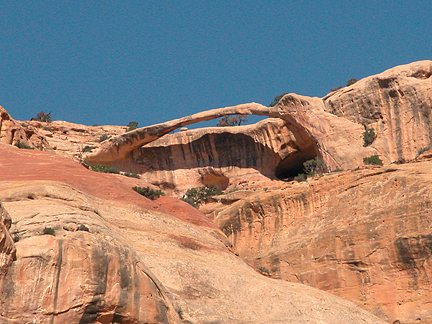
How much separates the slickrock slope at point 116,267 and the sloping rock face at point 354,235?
567 cm

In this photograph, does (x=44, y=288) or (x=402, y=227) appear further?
(x=402, y=227)

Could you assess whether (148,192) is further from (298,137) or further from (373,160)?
(298,137)

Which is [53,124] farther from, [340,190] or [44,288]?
[44,288]

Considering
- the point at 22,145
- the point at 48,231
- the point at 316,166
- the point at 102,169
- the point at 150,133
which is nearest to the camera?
the point at 48,231

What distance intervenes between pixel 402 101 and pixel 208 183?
1700 centimetres

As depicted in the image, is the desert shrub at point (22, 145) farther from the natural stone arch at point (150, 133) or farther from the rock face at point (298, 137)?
the natural stone arch at point (150, 133)

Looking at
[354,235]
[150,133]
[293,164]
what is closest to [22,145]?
[354,235]

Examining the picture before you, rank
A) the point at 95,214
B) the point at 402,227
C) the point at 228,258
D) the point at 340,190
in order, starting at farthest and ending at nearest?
1. the point at 340,190
2. the point at 402,227
3. the point at 228,258
4. the point at 95,214

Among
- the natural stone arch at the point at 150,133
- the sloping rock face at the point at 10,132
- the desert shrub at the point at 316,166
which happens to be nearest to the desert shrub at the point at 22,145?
the sloping rock face at the point at 10,132

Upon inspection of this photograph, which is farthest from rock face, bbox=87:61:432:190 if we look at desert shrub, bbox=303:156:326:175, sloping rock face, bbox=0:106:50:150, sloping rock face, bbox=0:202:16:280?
sloping rock face, bbox=0:202:16:280

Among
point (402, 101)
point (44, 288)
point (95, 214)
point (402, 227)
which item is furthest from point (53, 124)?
point (44, 288)

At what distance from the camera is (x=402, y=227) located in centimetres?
3197

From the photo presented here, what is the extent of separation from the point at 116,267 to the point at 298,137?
115 ft

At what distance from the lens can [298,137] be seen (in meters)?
51.2
